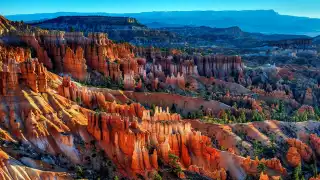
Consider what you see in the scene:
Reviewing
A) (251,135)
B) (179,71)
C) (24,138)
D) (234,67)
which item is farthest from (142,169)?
(234,67)

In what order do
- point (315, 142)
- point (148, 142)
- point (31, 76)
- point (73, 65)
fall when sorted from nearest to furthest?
point (31, 76)
point (148, 142)
point (315, 142)
point (73, 65)

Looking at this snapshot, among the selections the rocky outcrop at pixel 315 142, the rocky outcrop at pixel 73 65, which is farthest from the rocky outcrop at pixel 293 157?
the rocky outcrop at pixel 73 65

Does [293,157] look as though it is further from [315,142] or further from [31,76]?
[31,76]

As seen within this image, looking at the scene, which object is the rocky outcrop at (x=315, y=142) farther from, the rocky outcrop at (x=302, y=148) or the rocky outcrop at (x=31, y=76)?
the rocky outcrop at (x=31, y=76)

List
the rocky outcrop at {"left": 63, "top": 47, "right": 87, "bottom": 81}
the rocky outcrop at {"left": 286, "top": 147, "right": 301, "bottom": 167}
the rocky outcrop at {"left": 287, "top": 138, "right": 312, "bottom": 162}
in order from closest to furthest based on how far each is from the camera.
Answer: the rocky outcrop at {"left": 286, "top": 147, "right": 301, "bottom": 167}
the rocky outcrop at {"left": 287, "top": 138, "right": 312, "bottom": 162}
the rocky outcrop at {"left": 63, "top": 47, "right": 87, "bottom": 81}

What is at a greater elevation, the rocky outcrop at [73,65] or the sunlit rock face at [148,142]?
the rocky outcrop at [73,65]

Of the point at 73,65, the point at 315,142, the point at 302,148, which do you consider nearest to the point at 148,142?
the point at 302,148

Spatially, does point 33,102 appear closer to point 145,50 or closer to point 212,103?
point 212,103

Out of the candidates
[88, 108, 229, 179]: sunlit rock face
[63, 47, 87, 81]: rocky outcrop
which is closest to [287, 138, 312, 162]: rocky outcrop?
[88, 108, 229, 179]: sunlit rock face

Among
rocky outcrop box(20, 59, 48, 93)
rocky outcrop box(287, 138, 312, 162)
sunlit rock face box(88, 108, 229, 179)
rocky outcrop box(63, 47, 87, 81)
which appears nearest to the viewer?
sunlit rock face box(88, 108, 229, 179)

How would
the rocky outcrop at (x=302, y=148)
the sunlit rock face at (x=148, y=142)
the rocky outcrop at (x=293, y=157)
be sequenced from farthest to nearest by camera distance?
the rocky outcrop at (x=302, y=148), the rocky outcrop at (x=293, y=157), the sunlit rock face at (x=148, y=142)

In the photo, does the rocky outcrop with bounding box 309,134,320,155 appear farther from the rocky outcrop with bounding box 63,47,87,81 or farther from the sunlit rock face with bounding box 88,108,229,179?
the rocky outcrop with bounding box 63,47,87,81
